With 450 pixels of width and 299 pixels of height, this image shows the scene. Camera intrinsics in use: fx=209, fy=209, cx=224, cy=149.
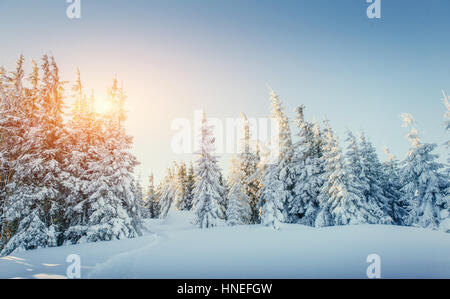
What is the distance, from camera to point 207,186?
26.2 metres

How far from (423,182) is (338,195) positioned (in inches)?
351

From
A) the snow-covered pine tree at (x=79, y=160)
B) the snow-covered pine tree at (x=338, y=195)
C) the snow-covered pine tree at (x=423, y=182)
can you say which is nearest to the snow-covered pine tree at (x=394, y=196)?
the snow-covered pine tree at (x=423, y=182)

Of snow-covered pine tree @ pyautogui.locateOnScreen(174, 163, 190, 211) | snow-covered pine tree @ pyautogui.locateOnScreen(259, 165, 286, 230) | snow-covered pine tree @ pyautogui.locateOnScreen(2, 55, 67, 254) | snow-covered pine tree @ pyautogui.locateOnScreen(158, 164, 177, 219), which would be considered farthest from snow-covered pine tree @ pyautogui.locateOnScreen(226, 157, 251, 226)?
snow-covered pine tree @ pyautogui.locateOnScreen(158, 164, 177, 219)

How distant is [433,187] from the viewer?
21172 mm

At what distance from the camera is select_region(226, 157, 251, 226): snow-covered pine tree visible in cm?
2791

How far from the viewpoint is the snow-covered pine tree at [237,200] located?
2791 centimetres

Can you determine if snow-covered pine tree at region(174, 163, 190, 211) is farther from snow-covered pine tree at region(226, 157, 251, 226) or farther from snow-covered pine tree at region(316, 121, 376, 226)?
snow-covered pine tree at region(316, 121, 376, 226)

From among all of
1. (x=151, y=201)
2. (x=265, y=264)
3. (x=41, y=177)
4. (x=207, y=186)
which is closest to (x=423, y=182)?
(x=207, y=186)

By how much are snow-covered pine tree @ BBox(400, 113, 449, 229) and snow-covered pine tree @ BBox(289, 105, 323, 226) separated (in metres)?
9.10

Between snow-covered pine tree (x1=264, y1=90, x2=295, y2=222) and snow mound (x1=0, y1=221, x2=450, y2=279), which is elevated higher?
snow-covered pine tree (x1=264, y1=90, x2=295, y2=222)

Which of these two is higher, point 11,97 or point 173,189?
point 11,97
